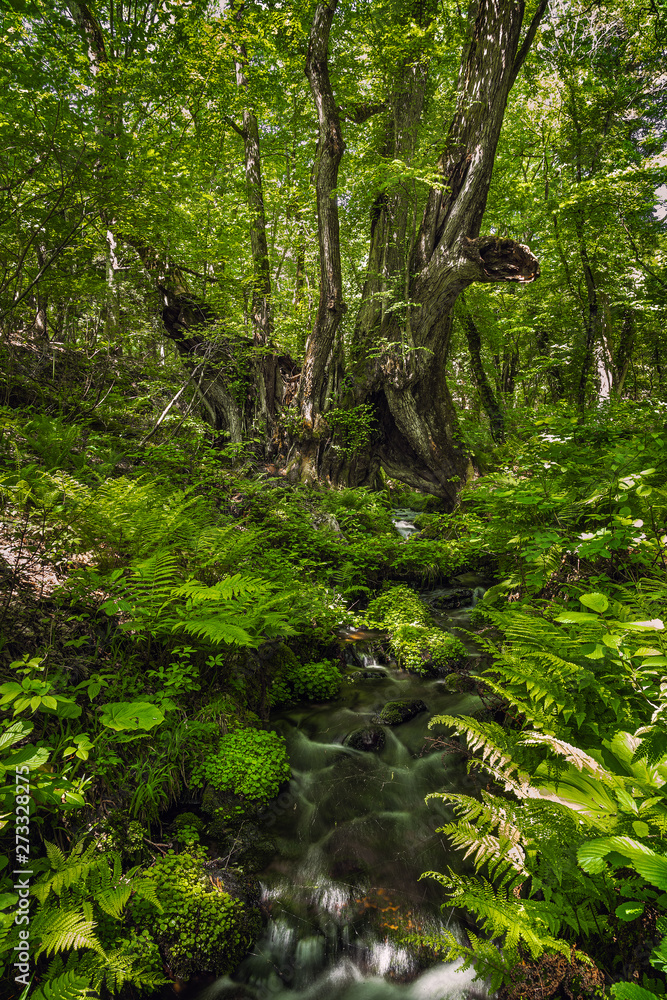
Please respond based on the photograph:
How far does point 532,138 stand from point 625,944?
17.1 meters

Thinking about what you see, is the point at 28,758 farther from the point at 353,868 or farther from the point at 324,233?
the point at 324,233

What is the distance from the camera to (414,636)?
5504mm

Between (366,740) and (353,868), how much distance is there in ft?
3.73

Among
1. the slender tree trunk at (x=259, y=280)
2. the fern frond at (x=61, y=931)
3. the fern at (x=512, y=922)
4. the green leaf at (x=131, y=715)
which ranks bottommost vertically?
the fern frond at (x=61, y=931)

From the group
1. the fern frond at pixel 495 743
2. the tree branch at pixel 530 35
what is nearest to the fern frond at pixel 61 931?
the fern frond at pixel 495 743

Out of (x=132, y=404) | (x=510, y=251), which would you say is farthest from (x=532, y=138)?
(x=132, y=404)

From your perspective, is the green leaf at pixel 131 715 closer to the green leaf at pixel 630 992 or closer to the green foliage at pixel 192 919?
the green foliage at pixel 192 919

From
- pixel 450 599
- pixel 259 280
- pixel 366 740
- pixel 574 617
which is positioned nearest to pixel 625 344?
pixel 259 280

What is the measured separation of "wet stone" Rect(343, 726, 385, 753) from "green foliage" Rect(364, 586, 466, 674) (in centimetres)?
129

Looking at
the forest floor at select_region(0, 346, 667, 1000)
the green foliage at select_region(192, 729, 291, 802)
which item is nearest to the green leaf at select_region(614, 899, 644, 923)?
the forest floor at select_region(0, 346, 667, 1000)

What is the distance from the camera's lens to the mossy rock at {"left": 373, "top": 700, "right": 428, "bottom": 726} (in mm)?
4395

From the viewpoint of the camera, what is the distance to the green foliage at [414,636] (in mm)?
5316

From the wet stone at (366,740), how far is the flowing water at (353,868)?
66mm

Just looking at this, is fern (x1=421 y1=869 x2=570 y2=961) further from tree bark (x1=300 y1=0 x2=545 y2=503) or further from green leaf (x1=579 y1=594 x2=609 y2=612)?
tree bark (x1=300 y1=0 x2=545 y2=503)
